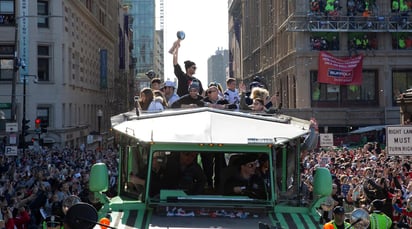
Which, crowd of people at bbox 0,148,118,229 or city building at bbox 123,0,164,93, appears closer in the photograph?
crowd of people at bbox 0,148,118,229

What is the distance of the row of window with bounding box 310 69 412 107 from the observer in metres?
63.0

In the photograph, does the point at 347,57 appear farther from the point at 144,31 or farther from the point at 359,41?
the point at 144,31

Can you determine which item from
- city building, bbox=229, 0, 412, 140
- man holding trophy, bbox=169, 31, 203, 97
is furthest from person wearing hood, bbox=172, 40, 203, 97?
city building, bbox=229, 0, 412, 140

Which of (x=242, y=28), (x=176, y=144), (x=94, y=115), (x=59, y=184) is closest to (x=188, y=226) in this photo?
(x=176, y=144)

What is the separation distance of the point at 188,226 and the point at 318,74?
53.4 m

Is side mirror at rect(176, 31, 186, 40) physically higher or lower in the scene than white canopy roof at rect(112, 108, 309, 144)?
higher

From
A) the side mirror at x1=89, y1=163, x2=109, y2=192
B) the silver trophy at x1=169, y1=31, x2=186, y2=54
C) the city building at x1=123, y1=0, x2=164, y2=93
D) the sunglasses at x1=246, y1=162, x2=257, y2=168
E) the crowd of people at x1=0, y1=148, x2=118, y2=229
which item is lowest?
the crowd of people at x1=0, y1=148, x2=118, y2=229

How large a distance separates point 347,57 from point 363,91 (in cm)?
486

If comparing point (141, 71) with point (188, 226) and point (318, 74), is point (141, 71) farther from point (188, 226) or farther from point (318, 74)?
point (188, 226)

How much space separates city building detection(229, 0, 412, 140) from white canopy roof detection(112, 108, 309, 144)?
1982 inches

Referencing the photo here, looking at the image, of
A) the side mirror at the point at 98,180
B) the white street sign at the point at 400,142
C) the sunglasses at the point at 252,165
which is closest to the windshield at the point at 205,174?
the sunglasses at the point at 252,165

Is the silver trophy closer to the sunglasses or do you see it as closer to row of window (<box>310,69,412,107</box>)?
the sunglasses

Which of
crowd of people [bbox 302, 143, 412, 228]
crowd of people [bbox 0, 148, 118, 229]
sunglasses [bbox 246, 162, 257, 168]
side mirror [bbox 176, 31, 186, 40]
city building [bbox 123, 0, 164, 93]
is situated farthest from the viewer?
city building [bbox 123, 0, 164, 93]

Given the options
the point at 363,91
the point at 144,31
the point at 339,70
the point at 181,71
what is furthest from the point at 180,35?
the point at 144,31
